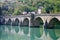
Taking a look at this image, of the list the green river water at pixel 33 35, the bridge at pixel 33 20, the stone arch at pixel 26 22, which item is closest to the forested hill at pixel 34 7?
the bridge at pixel 33 20

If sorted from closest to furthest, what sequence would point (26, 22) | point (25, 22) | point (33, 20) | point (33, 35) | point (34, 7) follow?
point (33, 35) → point (33, 20) → point (26, 22) → point (25, 22) → point (34, 7)

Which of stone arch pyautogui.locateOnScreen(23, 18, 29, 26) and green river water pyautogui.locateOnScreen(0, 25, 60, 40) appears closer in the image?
green river water pyautogui.locateOnScreen(0, 25, 60, 40)

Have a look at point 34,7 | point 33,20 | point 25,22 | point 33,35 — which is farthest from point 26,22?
point 33,35

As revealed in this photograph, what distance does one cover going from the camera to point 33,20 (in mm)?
48375

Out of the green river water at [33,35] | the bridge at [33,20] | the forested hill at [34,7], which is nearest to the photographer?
the green river water at [33,35]

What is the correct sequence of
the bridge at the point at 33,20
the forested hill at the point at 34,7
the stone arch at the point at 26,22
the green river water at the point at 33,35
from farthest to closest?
the stone arch at the point at 26,22, the forested hill at the point at 34,7, the bridge at the point at 33,20, the green river water at the point at 33,35

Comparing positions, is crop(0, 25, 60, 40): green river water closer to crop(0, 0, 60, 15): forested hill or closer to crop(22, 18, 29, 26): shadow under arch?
crop(0, 0, 60, 15): forested hill

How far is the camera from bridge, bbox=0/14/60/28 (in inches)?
1671

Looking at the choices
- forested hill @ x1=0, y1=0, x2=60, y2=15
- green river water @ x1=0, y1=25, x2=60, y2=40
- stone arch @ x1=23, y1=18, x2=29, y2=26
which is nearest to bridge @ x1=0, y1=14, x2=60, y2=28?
stone arch @ x1=23, y1=18, x2=29, y2=26

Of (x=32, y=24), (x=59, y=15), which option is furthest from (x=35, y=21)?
(x=59, y=15)

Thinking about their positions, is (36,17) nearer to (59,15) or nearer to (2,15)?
(59,15)

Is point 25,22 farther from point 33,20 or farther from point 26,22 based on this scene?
point 33,20

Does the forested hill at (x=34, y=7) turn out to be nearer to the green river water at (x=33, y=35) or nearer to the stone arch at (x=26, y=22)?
the stone arch at (x=26, y=22)

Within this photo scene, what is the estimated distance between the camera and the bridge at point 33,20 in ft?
139
